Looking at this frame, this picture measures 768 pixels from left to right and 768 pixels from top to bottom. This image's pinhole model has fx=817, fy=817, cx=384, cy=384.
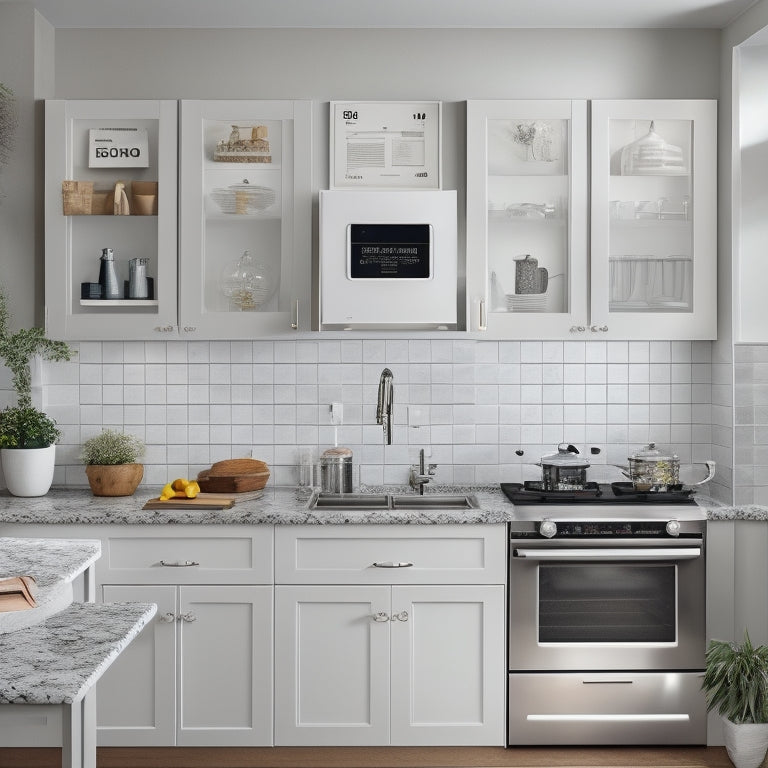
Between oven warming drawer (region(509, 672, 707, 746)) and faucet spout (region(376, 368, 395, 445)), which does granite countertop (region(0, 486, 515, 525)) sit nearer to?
faucet spout (region(376, 368, 395, 445))

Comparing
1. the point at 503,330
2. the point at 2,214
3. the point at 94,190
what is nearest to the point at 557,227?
the point at 503,330

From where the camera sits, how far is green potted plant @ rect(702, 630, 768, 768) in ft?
8.98

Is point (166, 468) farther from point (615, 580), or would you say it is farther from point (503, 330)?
point (615, 580)

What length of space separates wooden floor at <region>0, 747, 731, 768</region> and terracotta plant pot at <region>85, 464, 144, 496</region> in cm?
94

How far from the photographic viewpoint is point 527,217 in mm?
3207

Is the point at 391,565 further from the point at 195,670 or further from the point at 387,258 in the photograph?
the point at 387,258

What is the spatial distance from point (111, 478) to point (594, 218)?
2141 millimetres

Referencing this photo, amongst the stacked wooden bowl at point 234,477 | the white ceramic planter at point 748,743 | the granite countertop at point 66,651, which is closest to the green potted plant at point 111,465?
the stacked wooden bowl at point 234,477

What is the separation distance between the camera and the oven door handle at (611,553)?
2.89 m

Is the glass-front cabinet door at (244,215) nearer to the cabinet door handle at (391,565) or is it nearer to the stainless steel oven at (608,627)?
the cabinet door handle at (391,565)

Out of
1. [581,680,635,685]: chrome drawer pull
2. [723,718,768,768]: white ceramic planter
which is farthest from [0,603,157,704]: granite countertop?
[723,718,768,768]: white ceramic planter

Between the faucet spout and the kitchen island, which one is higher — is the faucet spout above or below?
above

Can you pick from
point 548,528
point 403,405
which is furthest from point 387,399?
point 548,528

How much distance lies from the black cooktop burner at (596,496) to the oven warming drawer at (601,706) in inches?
23.9
